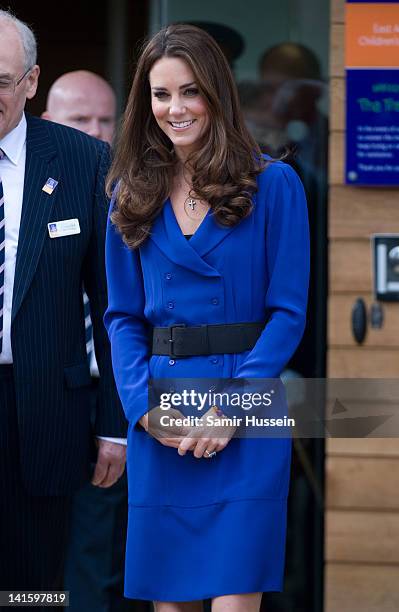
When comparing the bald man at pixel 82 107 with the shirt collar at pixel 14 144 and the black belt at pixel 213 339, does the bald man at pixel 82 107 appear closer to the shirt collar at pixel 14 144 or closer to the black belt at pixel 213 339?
the shirt collar at pixel 14 144

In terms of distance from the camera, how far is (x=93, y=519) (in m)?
4.52

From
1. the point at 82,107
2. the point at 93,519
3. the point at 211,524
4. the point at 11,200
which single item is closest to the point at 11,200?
the point at 11,200

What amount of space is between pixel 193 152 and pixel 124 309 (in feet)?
1.34

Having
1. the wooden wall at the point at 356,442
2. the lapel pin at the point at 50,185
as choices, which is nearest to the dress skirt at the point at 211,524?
the lapel pin at the point at 50,185

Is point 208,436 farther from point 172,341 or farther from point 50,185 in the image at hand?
point 50,185

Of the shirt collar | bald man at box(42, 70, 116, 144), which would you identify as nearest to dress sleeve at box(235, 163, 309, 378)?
the shirt collar

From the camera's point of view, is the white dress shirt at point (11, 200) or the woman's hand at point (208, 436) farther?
the white dress shirt at point (11, 200)

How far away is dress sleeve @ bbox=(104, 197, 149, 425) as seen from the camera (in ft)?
9.61

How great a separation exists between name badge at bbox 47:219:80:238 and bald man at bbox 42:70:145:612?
1.24 metres

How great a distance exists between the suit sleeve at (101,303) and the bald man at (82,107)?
40.4 inches

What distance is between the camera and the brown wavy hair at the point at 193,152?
9.26ft

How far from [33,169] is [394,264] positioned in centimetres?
175

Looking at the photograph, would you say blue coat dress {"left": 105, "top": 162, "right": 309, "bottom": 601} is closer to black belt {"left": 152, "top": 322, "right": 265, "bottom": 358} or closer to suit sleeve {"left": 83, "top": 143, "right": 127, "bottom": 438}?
black belt {"left": 152, "top": 322, "right": 265, "bottom": 358}

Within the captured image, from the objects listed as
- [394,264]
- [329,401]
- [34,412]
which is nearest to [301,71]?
[394,264]
